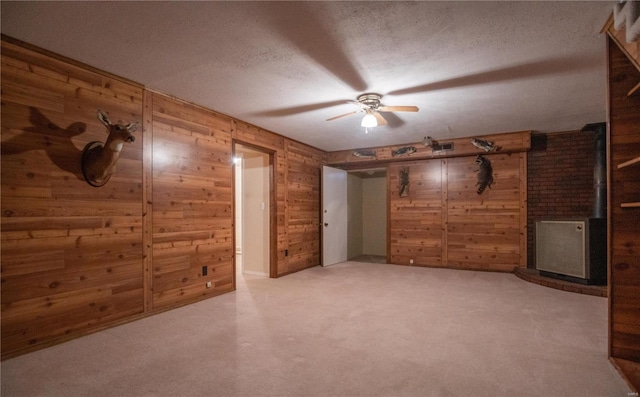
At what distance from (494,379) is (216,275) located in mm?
3185

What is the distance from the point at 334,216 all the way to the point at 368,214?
1.96 m

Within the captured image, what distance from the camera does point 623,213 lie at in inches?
87.4

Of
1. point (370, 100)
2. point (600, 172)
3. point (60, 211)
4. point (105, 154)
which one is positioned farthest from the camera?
point (600, 172)

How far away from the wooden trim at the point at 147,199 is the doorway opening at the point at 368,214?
16.3 ft

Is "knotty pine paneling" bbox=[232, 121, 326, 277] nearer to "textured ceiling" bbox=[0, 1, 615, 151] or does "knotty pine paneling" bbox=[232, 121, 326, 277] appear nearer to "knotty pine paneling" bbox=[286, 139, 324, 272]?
"knotty pine paneling" bbox=[286, 139, 324, 272]

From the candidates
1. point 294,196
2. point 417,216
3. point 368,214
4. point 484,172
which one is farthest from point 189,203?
point 368,214

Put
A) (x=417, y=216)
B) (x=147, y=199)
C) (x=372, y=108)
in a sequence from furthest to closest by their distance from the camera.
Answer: (x=417, y=216)
(x=372, y=108)
(x=147, y=199)

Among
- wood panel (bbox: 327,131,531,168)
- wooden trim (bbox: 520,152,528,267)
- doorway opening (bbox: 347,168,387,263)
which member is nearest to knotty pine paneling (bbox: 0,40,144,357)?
wood panel (bbox: 327,131,531,168)

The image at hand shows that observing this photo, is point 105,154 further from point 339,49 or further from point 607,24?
point 607,24

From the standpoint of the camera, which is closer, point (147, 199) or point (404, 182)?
point (147, 199)

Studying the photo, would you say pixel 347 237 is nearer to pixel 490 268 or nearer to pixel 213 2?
pixel 490 268

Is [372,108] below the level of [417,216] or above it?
above

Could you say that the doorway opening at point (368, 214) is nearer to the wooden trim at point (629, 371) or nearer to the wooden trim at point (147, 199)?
the wooden trim at point (147, 199)

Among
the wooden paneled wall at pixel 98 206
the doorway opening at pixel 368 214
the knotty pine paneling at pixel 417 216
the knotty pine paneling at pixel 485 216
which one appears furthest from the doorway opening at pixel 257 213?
the knotty pine paneling at pixel 485 216
